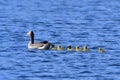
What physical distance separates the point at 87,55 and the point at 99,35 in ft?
24.1

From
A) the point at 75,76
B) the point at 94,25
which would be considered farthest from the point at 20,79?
the point at 94,25

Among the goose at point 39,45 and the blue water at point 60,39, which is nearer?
the blue water at point 60,39

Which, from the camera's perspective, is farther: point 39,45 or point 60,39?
point 60,39

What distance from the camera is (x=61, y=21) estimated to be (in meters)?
53.6

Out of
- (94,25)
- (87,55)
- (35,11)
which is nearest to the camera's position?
(87,55)

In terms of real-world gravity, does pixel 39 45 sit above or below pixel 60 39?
below

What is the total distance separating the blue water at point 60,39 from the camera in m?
33.7

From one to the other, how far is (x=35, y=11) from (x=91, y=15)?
5.51 meters

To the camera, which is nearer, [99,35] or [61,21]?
[99,35]

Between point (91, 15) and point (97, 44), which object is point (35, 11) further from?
point (97, 44)

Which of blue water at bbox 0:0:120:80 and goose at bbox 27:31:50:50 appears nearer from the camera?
blue water at bbox 0:0:120:80

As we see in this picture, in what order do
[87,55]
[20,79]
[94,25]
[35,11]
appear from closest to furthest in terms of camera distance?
[20,79], [87,55], [94,25], [35,11]

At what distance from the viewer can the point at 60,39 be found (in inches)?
1721

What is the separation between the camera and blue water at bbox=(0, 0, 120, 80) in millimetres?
33719
